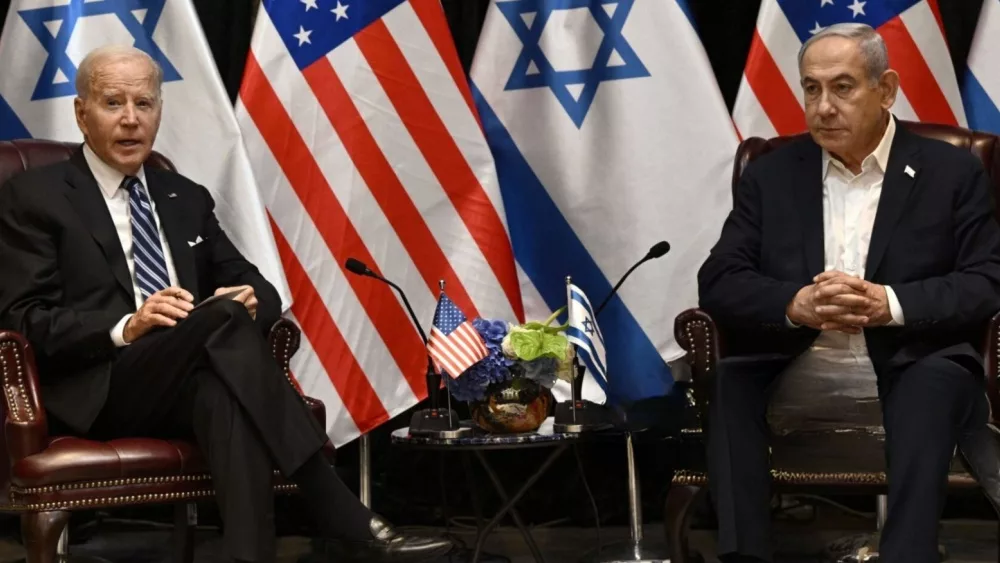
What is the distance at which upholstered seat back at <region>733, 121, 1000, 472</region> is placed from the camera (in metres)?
3.29

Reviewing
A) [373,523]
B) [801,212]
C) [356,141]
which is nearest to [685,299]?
[801,212]

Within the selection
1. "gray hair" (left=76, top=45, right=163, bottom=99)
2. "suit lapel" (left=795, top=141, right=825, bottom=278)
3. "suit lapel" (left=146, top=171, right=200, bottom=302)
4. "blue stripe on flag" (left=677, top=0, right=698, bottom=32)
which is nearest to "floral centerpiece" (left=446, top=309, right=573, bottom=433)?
"suit lapel" (left=795, top=141, right=825, bottom=278)

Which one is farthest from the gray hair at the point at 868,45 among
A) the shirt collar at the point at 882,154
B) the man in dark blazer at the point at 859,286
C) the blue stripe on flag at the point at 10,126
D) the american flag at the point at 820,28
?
the blue stripe on flag at the point at 10,126

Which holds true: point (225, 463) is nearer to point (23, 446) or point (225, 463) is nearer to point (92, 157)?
point (23, 446)

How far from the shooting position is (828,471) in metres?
3.29

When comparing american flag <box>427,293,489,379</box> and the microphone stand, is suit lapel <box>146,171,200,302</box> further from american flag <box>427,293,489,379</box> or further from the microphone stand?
the microphone stand

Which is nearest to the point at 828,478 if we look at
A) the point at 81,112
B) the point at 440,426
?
the point at 440,426

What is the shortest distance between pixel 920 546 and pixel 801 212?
1028 millimetres

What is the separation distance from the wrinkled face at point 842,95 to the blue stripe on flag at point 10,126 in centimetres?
259

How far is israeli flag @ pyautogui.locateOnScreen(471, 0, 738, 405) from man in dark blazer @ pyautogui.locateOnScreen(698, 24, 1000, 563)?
2.26 feet

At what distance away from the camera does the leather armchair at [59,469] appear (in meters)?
3.19

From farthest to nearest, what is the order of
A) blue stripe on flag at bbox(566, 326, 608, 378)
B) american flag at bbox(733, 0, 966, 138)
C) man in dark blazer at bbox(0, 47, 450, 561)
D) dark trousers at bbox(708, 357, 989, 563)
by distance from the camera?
american flag at bbox(733, 0, 966, 138)
blue stripe on flag at bbox(566, 326, 608, 378)
man in dark blazer at bbox(0, 47, 450, 561)
dark trousers at bbox(708, 357, 989, 563)

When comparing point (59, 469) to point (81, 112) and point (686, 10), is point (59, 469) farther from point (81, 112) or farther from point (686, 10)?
point (686, 10)

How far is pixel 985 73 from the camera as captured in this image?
14.4 ft
